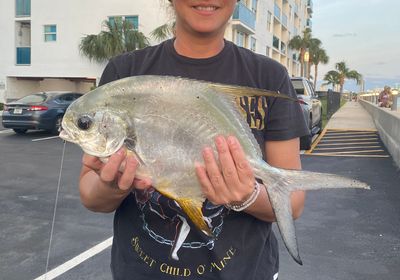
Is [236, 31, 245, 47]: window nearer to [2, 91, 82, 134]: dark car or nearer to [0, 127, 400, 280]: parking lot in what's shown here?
[2, 91, 82, 134]: dark car

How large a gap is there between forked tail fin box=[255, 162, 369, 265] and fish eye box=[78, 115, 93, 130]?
22.6 inches

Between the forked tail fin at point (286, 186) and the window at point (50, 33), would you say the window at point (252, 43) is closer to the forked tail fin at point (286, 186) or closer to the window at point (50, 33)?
the window at point (50, 33)

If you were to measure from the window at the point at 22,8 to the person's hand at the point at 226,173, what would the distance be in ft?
98.7

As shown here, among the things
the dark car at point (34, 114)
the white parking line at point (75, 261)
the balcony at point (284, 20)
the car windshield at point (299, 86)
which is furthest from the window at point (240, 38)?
the white parking line at point (75, 261)

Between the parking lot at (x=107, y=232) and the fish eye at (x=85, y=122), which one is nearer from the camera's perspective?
the fish eye at (x=85, y=122)

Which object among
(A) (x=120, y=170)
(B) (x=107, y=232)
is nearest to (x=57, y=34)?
(B) (x=107, y=232)

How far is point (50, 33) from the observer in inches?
1077

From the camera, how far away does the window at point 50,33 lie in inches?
1066

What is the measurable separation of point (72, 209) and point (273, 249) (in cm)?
474

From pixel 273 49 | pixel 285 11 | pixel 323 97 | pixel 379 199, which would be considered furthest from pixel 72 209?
pixel 285 11

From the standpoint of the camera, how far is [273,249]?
1877mm

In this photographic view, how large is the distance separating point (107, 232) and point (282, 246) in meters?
2.04

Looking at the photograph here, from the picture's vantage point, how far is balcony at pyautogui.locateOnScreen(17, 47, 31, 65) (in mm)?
28281

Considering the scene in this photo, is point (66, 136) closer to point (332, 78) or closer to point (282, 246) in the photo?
point (282, 246)
